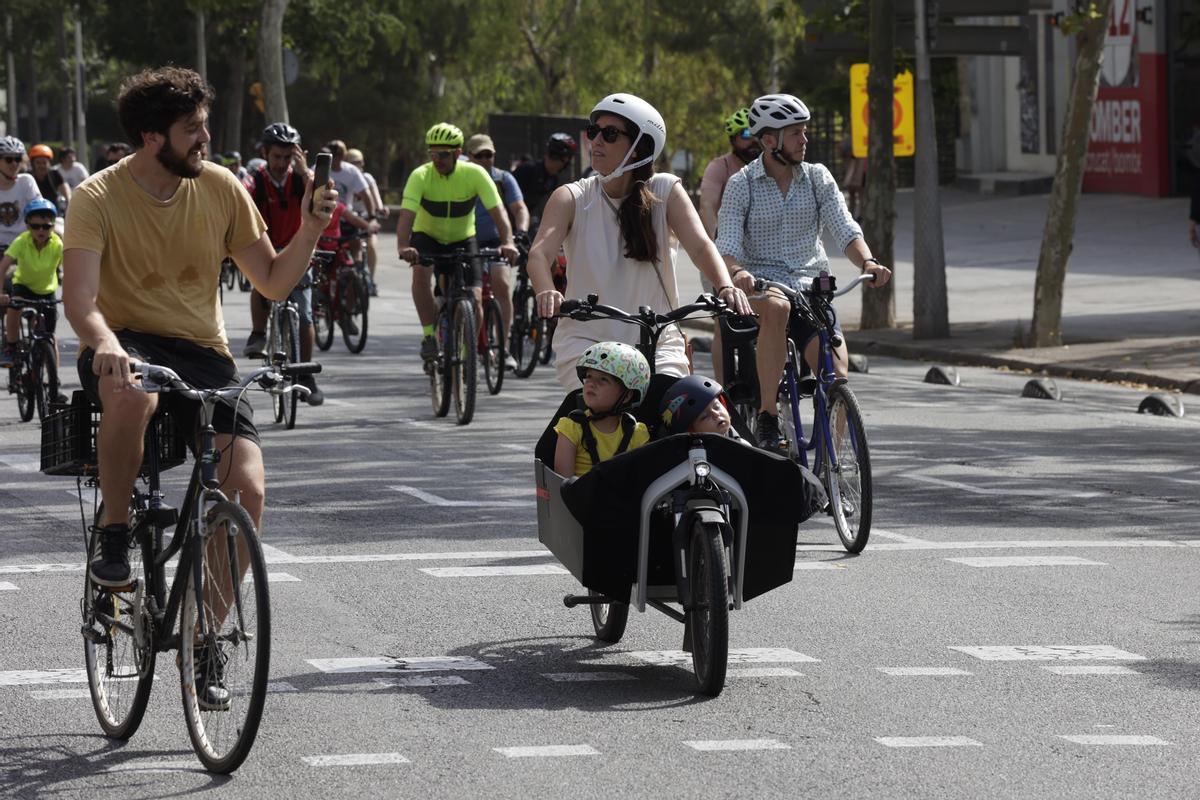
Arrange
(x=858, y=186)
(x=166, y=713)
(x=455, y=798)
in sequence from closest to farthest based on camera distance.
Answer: (x=455, y=798) < (x=166, y=713) < (x=858, y=186)

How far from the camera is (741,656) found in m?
7.39

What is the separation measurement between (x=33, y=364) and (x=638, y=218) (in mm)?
8255

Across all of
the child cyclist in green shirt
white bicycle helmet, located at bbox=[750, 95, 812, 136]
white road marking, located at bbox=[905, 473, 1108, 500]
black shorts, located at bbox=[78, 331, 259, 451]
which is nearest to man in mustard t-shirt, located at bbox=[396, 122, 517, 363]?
the child cyclist in green shirt

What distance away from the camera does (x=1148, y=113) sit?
37.7 m

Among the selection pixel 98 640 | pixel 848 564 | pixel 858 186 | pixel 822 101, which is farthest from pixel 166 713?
pixel 822 101

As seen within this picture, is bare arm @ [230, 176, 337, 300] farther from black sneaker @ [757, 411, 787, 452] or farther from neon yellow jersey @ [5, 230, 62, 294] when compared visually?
neon yellow jersey @ [5, 230, 62, 294]

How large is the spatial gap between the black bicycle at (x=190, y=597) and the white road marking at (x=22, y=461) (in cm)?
659

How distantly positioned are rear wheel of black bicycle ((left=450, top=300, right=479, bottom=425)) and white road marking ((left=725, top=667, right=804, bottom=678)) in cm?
726

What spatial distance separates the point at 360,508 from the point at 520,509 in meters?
0.78

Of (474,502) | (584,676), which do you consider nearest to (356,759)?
(584,676)

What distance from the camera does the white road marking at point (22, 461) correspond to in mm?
12742

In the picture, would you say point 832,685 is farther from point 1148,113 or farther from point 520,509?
point 1148,113

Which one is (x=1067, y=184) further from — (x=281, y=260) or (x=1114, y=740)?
(x=281, y=260)

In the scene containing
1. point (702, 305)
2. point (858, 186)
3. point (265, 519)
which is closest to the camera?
point (702, 305)
